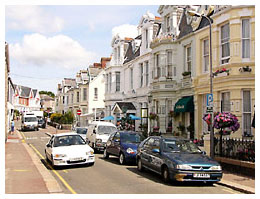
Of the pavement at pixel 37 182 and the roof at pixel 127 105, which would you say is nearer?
the pavement at pixel 37 182

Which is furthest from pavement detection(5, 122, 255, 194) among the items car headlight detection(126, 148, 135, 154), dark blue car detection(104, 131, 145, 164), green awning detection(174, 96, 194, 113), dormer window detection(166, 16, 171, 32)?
dormer window detection(166, 16, 171, 32)

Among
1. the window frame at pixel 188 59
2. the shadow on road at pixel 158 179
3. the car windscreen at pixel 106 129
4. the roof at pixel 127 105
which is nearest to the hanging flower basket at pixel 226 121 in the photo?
the shadow on road at pixel 158 179

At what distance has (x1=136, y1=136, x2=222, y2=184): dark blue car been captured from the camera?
33.4ft

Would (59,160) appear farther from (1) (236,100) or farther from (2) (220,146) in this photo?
(1) (236,100)

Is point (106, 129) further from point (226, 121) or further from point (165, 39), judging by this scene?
point (226, 121)

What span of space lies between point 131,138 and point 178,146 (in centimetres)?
495

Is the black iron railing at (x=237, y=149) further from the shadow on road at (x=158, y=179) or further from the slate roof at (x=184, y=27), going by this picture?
the slate roof at (x=184, y=27)

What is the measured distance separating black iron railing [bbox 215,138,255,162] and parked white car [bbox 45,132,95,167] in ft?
18.9

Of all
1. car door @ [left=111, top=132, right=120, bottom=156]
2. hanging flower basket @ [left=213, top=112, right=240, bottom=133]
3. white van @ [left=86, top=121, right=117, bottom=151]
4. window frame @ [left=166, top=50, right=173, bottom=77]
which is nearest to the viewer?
hanging flower basket @ [left=213, top=112, right=240, bottom=133]

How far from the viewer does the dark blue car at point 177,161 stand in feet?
33.4

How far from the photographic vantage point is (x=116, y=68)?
36.1 metres

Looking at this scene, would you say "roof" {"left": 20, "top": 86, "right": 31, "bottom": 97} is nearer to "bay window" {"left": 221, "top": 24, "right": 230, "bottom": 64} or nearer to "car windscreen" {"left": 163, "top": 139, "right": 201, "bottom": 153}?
"bay window" {"left": 221, "top": 24, "right": 230, "bottom": 64}
